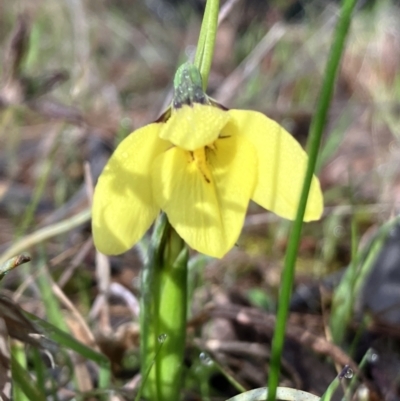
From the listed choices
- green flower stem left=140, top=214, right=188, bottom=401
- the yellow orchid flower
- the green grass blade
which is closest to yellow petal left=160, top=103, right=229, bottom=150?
the yellow orchid flower

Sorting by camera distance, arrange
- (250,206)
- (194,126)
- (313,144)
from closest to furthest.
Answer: (313,144) < (194,126) < (250,206)

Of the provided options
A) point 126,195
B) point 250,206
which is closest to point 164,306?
point 126,195

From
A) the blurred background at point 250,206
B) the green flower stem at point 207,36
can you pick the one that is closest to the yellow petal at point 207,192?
the green flower stem at point 207,36

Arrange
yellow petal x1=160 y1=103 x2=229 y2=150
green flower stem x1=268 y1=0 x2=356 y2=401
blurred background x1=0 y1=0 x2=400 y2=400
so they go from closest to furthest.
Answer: green flower stem x1=268 y1=0 x2=356 y2=401
yellow petal x1=160 y1=103 x2=229 y2=150
blurred background x1=0 y1=0 x2=400 y2=400

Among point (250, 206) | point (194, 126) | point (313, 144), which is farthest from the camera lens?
point (250, 206)

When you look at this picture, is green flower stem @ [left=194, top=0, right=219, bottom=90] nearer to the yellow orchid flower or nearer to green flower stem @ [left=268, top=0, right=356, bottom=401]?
the yellow orchid flower

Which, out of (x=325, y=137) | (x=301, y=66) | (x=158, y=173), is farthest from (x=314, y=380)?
(x=301, y=66)

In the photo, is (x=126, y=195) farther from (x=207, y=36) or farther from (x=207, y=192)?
(x=207, y=36)
